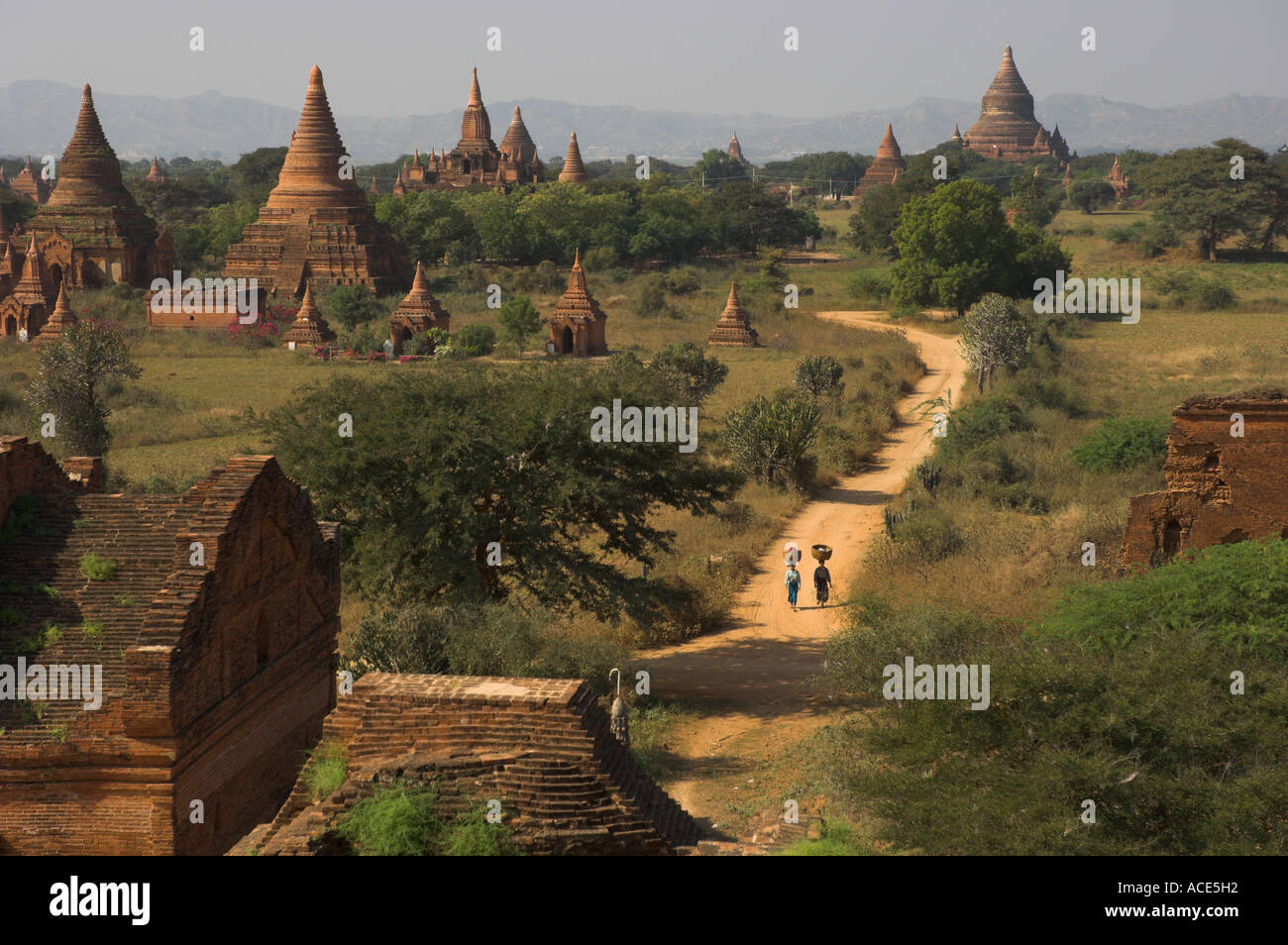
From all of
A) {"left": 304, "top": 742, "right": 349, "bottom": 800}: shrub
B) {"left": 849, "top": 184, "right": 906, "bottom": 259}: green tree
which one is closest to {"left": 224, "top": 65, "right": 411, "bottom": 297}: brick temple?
{"left": 849, "top": 184, "right": 906, "bottom": 259}: green tree

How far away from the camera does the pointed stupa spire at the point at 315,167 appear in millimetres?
60344

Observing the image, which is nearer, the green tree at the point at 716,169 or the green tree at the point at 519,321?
the green tree at the point at 519,321

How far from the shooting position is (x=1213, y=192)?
70000 mm

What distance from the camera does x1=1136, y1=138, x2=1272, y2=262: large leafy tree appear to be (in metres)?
69.6

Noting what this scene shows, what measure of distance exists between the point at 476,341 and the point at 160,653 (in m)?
37.1

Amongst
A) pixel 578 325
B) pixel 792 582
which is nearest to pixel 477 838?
pixel 792 582

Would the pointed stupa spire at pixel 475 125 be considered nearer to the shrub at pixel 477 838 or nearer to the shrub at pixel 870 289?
the shrub at pixel 870 289

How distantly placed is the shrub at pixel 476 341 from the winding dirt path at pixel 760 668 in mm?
21313

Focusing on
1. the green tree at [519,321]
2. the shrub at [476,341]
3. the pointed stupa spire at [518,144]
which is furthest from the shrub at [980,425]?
the pointed stupa spire at [518,144]

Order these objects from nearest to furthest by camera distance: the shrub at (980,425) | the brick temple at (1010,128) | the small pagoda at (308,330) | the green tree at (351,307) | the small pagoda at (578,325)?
the shrub at (980,425)
the small pagoda at (578,325)
the small pagoda at (308,330)
the green tree at (351,307)
the brick temple at (1010,128)

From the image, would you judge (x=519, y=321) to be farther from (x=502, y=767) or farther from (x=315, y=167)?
(x=502, y=767)

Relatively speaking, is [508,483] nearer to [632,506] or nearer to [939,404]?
[632,506]

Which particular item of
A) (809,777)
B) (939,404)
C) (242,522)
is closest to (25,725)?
(242,522)

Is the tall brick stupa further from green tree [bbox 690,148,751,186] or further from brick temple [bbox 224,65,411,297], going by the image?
brick temple [bbox 224,65,411,297]
